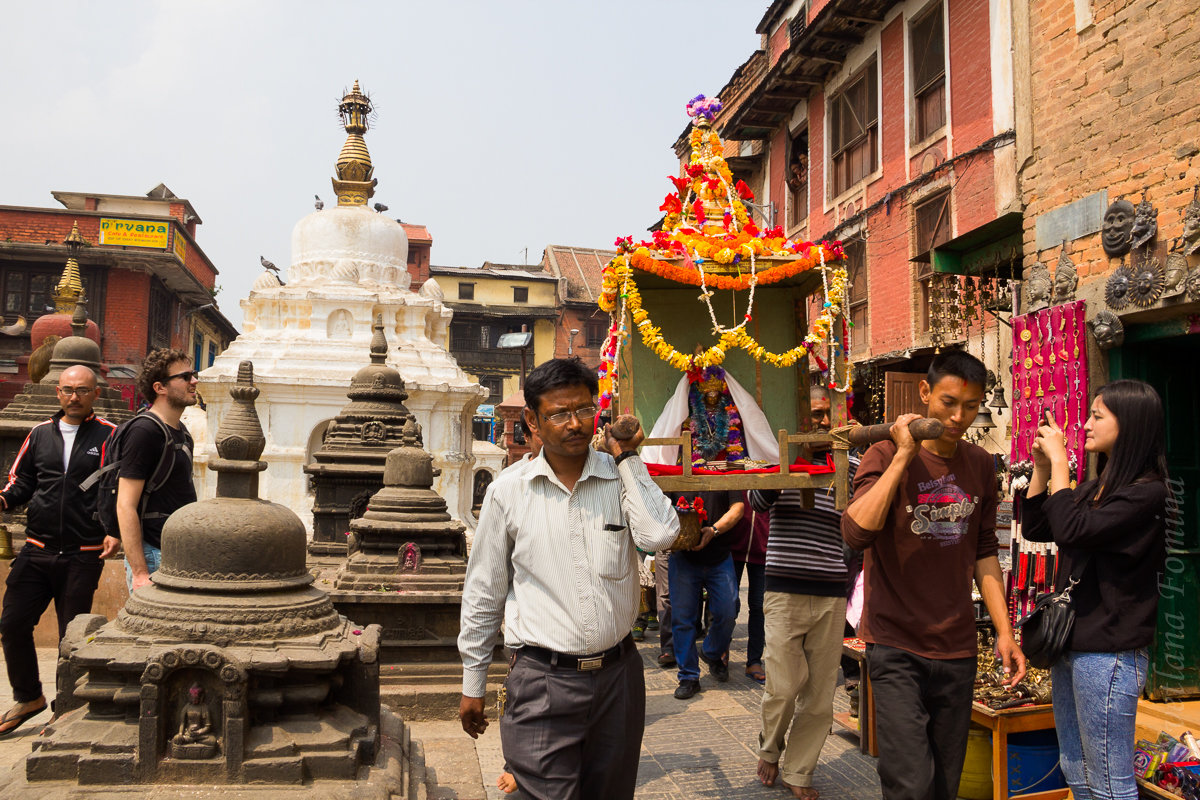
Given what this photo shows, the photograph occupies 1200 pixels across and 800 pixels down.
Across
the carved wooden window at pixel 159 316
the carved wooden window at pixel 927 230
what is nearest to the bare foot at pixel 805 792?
the carved wooden window at pixel 927 230

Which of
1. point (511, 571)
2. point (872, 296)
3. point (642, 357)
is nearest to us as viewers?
point (511, 571)

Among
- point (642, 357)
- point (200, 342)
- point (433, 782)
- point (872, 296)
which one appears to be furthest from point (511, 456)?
point (200, 342)

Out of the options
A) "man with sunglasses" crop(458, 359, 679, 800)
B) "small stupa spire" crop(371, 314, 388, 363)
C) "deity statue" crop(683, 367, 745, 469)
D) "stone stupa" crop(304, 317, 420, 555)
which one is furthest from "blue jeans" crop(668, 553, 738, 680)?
"small stupa spire" crop(371, 314, 388, 363)

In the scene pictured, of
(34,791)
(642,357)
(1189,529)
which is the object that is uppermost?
(642,357)

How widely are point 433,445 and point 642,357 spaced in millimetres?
14087

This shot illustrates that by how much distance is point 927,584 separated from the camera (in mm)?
3379

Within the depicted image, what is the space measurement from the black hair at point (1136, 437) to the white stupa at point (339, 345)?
16070 mm

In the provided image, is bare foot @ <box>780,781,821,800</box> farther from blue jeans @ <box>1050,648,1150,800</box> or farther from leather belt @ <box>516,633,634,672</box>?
leather belt @ <box>516,633,634,672</box>

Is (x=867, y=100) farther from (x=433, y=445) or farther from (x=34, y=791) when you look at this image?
(x=34, y=791)

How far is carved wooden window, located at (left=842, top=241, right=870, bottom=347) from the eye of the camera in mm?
13875

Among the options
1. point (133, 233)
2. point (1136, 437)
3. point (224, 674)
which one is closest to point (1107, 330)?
point (1136, 437)

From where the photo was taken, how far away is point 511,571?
3043mm

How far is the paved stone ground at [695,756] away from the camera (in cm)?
455

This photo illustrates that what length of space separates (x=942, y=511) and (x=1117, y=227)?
3836 mm
